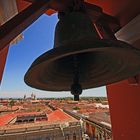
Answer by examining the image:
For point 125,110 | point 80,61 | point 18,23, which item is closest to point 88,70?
point 80,61

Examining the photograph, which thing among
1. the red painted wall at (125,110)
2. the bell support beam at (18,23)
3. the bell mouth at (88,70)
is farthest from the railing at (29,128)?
the bell support beam at (18,23)

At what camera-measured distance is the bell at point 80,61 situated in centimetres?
57

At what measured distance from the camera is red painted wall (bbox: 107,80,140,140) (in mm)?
1281

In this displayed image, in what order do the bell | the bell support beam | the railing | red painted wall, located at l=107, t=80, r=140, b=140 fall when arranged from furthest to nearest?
the railing, red painted wall, located at l=107, t=80, r=140, b=140, the bell support beam, the bell

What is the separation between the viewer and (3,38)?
66cm

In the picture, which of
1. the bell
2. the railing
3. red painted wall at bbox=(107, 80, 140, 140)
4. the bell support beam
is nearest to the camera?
the bell

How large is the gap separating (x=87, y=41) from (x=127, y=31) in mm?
714

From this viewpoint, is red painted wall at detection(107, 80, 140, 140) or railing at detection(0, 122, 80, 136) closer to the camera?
red painted wall at detection(107, 80, 140, 140)

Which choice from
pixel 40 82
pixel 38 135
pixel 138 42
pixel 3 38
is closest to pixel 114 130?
Result: pixel 138 42

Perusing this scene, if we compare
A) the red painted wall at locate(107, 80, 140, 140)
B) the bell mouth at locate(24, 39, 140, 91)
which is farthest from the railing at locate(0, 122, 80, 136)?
the bell mouth at locate(24, 39, 140, 91)

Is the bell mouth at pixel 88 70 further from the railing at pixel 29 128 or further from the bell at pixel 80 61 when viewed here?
the railing at pixel 29 128

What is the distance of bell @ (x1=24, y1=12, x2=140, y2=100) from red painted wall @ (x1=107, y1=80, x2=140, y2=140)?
51cm

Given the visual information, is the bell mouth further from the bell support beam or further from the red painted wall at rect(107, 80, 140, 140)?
the red painted wall at rect(107, 80, 140, 140)

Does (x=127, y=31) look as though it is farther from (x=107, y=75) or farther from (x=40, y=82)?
(x=40, y=82)
